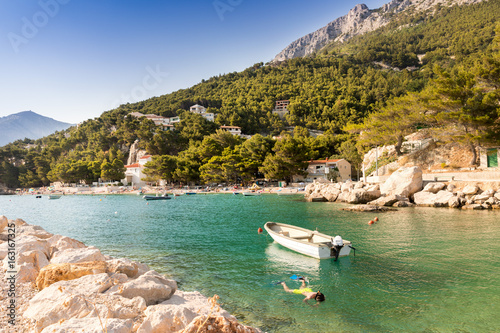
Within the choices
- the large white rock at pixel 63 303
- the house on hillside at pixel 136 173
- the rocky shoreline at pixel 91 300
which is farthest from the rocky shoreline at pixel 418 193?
the house on hillside at pixel 136 173

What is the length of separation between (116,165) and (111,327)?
82520 mm

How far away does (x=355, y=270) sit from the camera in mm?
11234

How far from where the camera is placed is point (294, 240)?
13688 millimetres

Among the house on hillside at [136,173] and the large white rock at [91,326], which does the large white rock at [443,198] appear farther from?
the house on hillside at [136,173]

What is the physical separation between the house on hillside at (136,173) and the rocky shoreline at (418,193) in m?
59.5

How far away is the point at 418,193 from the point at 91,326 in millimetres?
32043

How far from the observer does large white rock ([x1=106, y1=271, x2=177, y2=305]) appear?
641 cm

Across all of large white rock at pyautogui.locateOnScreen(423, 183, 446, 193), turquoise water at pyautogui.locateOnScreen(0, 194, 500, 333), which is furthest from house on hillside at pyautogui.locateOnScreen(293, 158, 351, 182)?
turquoise water at pyautogui.locateOnScreen(0, 194, 500, 333)

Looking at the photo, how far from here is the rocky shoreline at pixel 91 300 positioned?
4.45 m

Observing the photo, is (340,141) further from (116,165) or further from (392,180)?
(116,165)

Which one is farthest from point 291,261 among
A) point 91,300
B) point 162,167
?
point 162,167

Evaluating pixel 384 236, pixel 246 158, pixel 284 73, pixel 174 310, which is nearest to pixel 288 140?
pixel 246 158

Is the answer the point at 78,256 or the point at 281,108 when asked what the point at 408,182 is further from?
the point at 281,108

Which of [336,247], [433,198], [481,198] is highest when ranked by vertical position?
[481,198]
